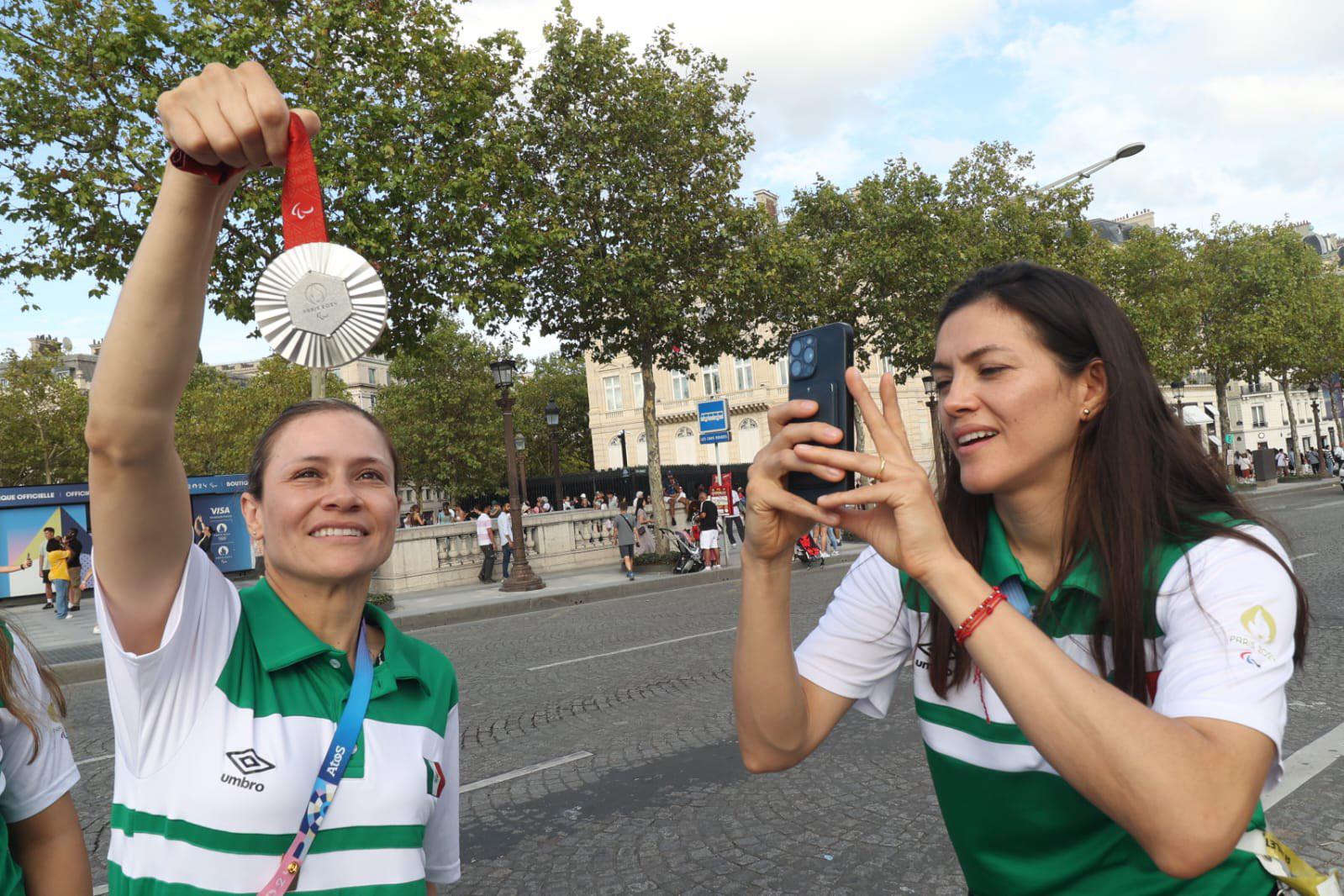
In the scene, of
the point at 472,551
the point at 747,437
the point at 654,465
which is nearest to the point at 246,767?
the point at 654,465

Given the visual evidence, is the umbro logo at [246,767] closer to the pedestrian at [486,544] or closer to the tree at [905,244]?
the pedestrian at [486,544]

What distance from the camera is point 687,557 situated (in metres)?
20.9

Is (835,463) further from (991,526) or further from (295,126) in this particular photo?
(295,126)

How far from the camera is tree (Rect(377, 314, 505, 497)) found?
50312mm

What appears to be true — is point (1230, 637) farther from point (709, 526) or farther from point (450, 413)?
point (450, 413)

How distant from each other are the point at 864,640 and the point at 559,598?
51.6 feet

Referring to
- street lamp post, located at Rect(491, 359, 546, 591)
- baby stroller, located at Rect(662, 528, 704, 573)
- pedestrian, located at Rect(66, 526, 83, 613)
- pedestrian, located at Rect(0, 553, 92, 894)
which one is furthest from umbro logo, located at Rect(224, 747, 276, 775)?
pedestrian, located at Rect(66, 526, 83, 613)

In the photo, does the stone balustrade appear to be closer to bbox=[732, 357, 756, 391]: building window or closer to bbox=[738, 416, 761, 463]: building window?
bbox=[738, 416, 761, 463]: building window

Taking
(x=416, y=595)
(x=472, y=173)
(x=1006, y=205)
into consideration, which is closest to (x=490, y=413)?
(x=1006, y=205)

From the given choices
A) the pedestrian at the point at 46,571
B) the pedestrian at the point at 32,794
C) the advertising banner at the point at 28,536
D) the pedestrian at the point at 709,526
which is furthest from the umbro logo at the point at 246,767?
the advertising banner at the point at 28,536

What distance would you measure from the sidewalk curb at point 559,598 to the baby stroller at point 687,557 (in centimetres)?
38

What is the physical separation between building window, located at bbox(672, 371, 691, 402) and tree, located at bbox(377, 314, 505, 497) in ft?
34.9

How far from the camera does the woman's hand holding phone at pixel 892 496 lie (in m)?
1.34

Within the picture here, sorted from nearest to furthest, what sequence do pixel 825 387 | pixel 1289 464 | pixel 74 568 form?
pixel 825 387
pixel 74 568
pixel 1289 464
